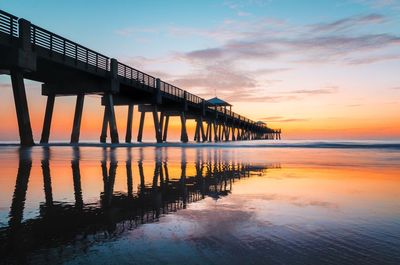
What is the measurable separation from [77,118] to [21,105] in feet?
32.7

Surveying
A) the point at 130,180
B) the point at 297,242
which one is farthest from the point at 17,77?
the point at 297,242

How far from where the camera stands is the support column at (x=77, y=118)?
30359 mm

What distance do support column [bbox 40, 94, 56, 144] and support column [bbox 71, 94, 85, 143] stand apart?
76.6 inches

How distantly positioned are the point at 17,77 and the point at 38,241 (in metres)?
19.8

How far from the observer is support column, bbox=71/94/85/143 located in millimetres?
30359

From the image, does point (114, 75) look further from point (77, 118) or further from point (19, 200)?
point (19, 200)

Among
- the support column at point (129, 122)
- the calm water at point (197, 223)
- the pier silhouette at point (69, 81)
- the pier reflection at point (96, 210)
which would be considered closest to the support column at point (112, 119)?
the pier silhouette at point (69, 81)

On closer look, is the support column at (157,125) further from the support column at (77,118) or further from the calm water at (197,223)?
the calm water at (197,223)

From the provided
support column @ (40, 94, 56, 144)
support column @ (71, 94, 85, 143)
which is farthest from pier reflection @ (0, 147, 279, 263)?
support column @ (71, 94, 85, 143)

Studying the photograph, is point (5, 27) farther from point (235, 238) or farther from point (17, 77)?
point (235, 238)

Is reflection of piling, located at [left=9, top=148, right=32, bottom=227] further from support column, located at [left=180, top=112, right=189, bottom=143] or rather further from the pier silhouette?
support column, located at [left=180, top=112, right=189, bottom=143]

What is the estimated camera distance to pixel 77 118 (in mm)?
31000

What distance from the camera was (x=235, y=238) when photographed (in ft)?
10.8

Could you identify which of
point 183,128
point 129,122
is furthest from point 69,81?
point 183,128
